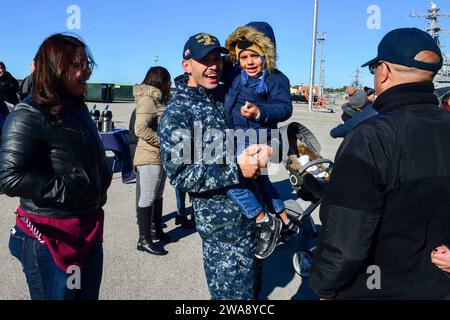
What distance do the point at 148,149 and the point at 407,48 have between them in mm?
3270

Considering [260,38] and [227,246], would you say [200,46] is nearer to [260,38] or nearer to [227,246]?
[260,38]

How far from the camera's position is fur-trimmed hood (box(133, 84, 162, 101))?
Result: 449 cm

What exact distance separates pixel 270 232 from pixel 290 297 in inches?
60.8

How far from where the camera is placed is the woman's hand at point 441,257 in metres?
1.68

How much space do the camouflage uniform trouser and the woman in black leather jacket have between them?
640 mm

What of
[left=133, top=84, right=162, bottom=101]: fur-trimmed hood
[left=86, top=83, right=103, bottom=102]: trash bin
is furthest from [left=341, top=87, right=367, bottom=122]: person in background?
[left=86, top=83, right=103, bottom=102]: trash bin

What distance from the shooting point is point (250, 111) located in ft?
8.09

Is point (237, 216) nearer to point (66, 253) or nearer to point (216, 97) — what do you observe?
point (216, 97)

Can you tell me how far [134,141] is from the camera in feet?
17.4

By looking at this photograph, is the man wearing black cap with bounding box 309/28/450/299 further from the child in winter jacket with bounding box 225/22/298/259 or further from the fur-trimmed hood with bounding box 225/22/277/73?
the fur-trimmed hood with bounding box 225/22/277/73

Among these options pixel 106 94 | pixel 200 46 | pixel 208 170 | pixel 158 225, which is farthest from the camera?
pixel 106 94

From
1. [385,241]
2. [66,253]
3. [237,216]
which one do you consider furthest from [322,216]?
[66,253]
